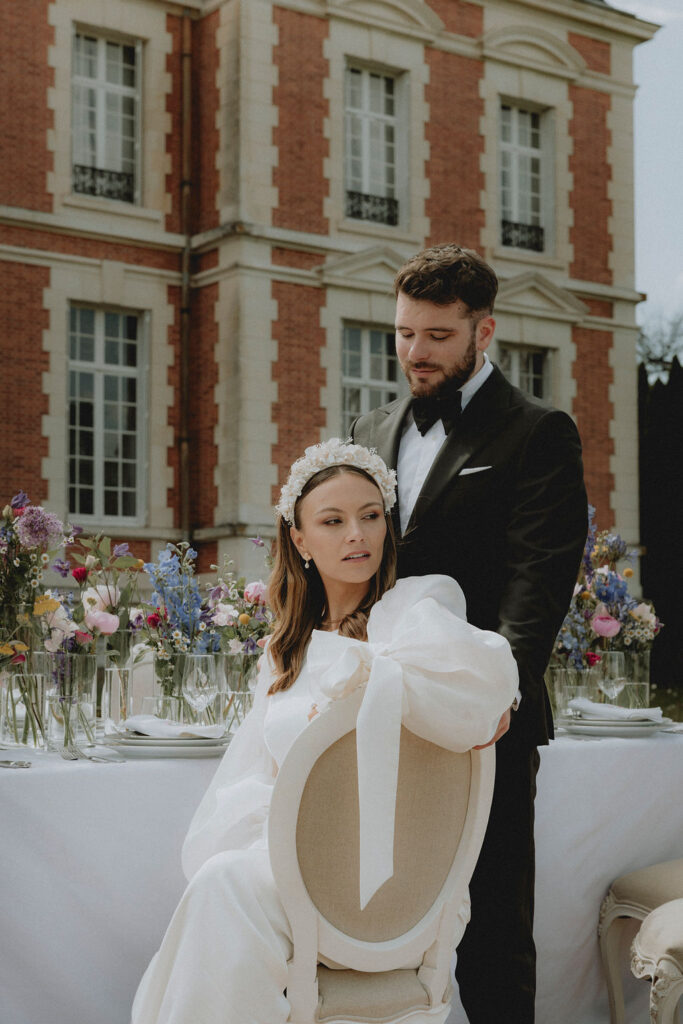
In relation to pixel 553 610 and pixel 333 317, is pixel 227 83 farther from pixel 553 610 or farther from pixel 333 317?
pixel 553 610

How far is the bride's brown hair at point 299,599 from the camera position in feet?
7.62

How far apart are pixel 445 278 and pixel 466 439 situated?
0.34 m

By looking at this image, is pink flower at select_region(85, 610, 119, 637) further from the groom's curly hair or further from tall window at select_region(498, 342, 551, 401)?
tall window at select_region(498, 342, 551, 401)

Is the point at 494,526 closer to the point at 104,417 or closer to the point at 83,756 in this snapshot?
the point at 83,756

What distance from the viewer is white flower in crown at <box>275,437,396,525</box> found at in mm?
2400

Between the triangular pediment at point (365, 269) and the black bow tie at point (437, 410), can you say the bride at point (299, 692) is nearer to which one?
the black bow tie at point (437, 410)

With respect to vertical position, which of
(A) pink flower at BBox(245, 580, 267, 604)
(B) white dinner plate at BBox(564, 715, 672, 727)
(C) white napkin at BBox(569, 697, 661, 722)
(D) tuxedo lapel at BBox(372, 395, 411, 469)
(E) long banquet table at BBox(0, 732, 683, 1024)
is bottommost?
(E) long banquet table at BBox(0, 732, 683, 1024)

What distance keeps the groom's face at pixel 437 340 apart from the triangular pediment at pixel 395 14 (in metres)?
10.7

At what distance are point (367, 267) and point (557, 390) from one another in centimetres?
270

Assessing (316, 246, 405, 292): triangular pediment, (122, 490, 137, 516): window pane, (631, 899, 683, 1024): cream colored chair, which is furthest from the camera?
(316, 246, 405, 292): triangular pediment

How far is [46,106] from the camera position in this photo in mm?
11258

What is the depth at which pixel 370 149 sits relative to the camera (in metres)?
12.8

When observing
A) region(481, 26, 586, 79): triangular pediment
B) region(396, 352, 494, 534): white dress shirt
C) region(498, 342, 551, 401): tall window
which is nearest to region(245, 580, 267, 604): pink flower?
region(396, 352, 494, 534): white dress shirt

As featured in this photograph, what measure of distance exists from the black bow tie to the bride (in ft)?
0.86
